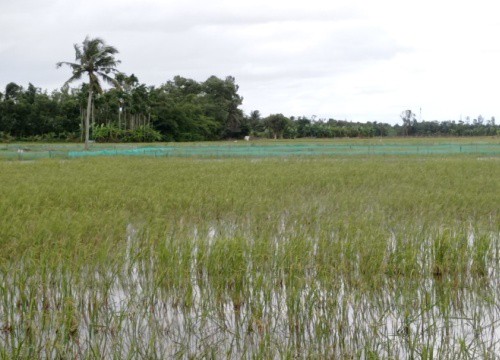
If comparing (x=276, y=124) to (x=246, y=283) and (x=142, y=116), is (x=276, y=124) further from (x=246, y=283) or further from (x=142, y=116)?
(x=246, y=283)

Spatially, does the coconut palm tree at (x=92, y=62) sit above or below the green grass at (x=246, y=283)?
above

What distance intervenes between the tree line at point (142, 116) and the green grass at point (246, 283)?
1904 cm

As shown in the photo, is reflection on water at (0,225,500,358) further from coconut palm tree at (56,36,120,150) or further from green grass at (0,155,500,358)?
coconut palm tree at (56,36,120,150)

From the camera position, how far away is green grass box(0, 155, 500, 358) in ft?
8.91

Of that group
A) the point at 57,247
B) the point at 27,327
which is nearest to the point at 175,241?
the point at 57,247

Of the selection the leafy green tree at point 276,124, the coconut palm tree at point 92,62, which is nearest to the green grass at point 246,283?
the coconut palm tree at point 92,62

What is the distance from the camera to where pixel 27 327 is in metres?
2.79

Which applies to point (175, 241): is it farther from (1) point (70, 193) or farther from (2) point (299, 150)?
(2) point (299, 150)

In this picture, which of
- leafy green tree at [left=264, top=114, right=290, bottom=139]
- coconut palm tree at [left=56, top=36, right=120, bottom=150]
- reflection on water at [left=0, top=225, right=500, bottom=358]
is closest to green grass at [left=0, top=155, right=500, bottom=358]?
reflection on water at [left=0, top=225, right=500, bottom=358]

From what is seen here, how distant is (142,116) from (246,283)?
1498 inches

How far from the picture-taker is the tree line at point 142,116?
3290 cm

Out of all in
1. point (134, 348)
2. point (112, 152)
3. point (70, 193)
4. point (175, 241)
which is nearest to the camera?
point (134, 348)

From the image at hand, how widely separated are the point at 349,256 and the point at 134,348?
197 centimetres

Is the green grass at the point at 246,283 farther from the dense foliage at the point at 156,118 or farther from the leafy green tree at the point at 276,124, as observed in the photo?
the leafy green tree at the point at 276,124
